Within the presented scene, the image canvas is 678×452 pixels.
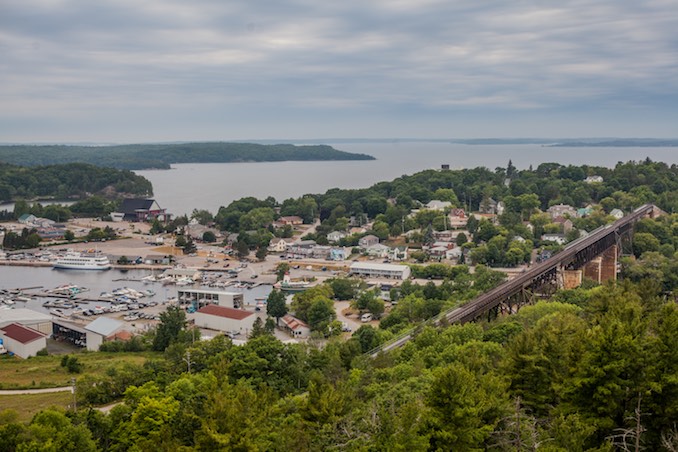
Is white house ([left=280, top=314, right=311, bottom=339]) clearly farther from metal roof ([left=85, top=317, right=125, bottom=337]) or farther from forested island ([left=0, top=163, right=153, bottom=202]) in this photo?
forested island ([left=0, top=163, right=153, bottom=202])

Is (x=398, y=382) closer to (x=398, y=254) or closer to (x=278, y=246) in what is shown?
(x=398, y=254)

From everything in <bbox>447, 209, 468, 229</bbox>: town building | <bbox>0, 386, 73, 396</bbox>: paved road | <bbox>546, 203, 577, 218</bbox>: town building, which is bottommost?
<bbox>0, 386, 73, 396</bbox>: paved road

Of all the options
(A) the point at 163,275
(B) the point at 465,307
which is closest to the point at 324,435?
(B) the point at 465,307

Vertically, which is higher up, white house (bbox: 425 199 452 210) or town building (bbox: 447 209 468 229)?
white house (bbox: 425 199 452 210)

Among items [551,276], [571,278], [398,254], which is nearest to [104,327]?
[551,276]

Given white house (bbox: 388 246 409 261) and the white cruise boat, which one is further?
white house (bbox: 388 246 409 261)

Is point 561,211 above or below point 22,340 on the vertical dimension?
above

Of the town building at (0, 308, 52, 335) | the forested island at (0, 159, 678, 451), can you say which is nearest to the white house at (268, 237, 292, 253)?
the forested island at (0, 159, 678, 451)
